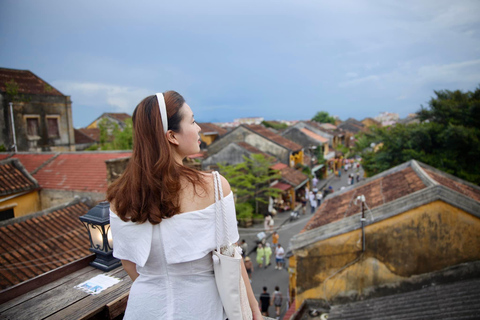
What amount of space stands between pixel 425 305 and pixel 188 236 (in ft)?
19.0

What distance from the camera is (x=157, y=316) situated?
1407 mm

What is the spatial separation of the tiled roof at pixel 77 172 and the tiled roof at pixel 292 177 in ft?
44.1

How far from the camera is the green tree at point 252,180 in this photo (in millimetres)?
18055

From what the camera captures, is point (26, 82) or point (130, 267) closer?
point (130, 267)

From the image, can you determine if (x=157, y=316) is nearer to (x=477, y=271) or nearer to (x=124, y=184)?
(x=124, y=184)

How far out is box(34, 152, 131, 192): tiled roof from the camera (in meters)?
10.5

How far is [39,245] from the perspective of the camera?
6574 millimetres

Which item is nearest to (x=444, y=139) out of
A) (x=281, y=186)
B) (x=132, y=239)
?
(x=281, y=186)

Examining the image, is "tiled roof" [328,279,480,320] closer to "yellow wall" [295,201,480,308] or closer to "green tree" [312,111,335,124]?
"yellow wall" [295,201,480,308]

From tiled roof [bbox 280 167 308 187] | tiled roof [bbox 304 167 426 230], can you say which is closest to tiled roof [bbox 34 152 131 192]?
tiled roof [bbox 304 167 426 230]

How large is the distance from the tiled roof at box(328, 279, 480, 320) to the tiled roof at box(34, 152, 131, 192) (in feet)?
→ 26.8

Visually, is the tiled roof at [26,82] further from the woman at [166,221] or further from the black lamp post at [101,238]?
the woman at [166,221]

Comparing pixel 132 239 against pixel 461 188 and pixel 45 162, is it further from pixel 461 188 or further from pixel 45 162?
pixel 45 162

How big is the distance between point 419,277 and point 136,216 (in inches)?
267
